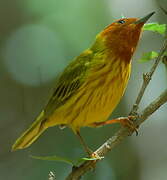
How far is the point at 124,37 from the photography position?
4.68m

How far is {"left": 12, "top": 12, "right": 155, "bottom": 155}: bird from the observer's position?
4453 mm

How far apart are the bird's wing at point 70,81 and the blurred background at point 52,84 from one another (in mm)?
1707

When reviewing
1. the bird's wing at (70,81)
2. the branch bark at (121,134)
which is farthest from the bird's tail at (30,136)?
the branch bark at (121,134)

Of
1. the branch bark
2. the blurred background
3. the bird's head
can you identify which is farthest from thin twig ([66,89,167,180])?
the blurred background

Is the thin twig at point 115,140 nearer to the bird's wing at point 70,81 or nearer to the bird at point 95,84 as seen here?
the bird at point 95,84

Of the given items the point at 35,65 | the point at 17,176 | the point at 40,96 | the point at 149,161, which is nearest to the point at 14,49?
the point at 35,65

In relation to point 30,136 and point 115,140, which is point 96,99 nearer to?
point 30,136

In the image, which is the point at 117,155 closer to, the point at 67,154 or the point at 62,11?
the point at 67,154

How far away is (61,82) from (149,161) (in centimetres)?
223

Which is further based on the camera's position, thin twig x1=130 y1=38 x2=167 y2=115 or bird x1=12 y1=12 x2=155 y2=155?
bird x1=12 y1=12 x2=155 y2=155

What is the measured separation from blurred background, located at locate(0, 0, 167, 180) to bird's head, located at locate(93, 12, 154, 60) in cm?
187

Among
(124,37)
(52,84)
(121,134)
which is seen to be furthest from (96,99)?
(52,84)

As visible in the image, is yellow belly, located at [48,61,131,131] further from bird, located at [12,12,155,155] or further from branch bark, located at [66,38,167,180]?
branch bark, located at [66,38,167,180]

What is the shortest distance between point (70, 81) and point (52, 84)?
246cm
